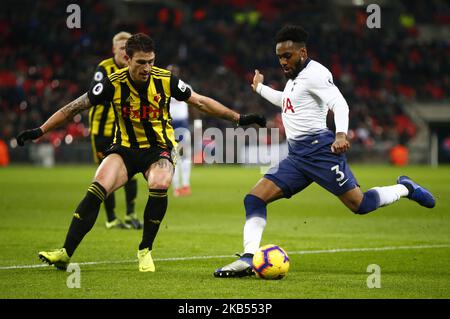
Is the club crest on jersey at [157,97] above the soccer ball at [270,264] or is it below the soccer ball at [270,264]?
above

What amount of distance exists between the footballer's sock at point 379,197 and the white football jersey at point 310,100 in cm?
75

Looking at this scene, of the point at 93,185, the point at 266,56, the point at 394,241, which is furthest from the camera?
the point at 266,56

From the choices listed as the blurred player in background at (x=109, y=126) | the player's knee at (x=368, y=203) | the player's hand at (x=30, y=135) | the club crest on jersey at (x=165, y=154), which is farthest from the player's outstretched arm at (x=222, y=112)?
the blurred player in background at (x=109, y=126)

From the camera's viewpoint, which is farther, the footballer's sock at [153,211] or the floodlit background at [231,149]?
the footballer's sock at [153,211]

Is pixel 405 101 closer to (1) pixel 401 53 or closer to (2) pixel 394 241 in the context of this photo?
(1) pixel 401 53

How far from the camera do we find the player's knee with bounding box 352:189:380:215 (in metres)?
7.88

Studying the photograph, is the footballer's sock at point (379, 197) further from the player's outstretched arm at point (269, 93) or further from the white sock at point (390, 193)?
the player's outstretched arm at point (269, 93)

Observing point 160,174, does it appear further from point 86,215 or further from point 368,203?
point 368,203

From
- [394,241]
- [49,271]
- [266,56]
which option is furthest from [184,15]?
[49,271]

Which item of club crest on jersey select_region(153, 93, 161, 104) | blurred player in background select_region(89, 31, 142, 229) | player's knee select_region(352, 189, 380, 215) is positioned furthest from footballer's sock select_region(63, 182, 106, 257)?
blurred player in background select_region(89, 31, 142, 229)

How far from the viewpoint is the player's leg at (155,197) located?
7.91 meters

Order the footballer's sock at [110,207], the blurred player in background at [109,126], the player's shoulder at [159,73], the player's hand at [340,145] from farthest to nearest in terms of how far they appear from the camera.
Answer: the footballer's sock at [110,207] < the blurred player in background at [109,126] < the player's shoulder at [159,73] < the player's hand at [340,145]

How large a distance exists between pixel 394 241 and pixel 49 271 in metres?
4.53
